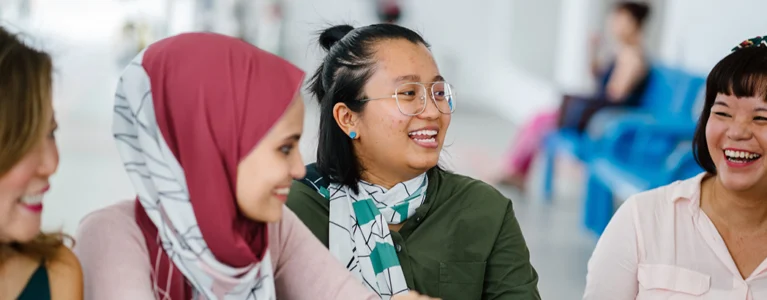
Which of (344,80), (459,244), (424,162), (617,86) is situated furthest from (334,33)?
(617,86)

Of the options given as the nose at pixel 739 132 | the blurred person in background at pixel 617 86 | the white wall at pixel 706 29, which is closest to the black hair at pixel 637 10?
the blurred person in background at pixel 617 86

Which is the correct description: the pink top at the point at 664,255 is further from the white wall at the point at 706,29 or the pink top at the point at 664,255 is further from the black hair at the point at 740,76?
the white wall at the point at 706,29

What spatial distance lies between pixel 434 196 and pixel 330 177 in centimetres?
23

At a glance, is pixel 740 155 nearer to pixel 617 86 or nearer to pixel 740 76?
pixel 740 76

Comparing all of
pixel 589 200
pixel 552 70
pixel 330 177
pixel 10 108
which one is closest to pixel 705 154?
pixel 330 177

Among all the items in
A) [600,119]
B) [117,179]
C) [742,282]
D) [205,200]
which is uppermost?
[205,200]

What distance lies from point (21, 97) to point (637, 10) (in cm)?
461

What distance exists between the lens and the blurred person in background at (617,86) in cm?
510

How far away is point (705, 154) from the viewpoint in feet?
6.54

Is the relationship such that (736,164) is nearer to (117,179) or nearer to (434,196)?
(434,196)

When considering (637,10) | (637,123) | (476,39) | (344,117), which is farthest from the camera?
(476,39)

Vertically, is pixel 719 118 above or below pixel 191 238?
above

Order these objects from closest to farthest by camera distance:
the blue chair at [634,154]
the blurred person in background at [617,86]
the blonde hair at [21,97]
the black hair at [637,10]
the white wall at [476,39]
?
the blonde hair at [21,97] < the blue chair at [634,154] < the blurred person in background at [617,86] < the black hair at [637,10] < the white wall at [476,39]

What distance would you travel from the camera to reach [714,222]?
1896 mm
